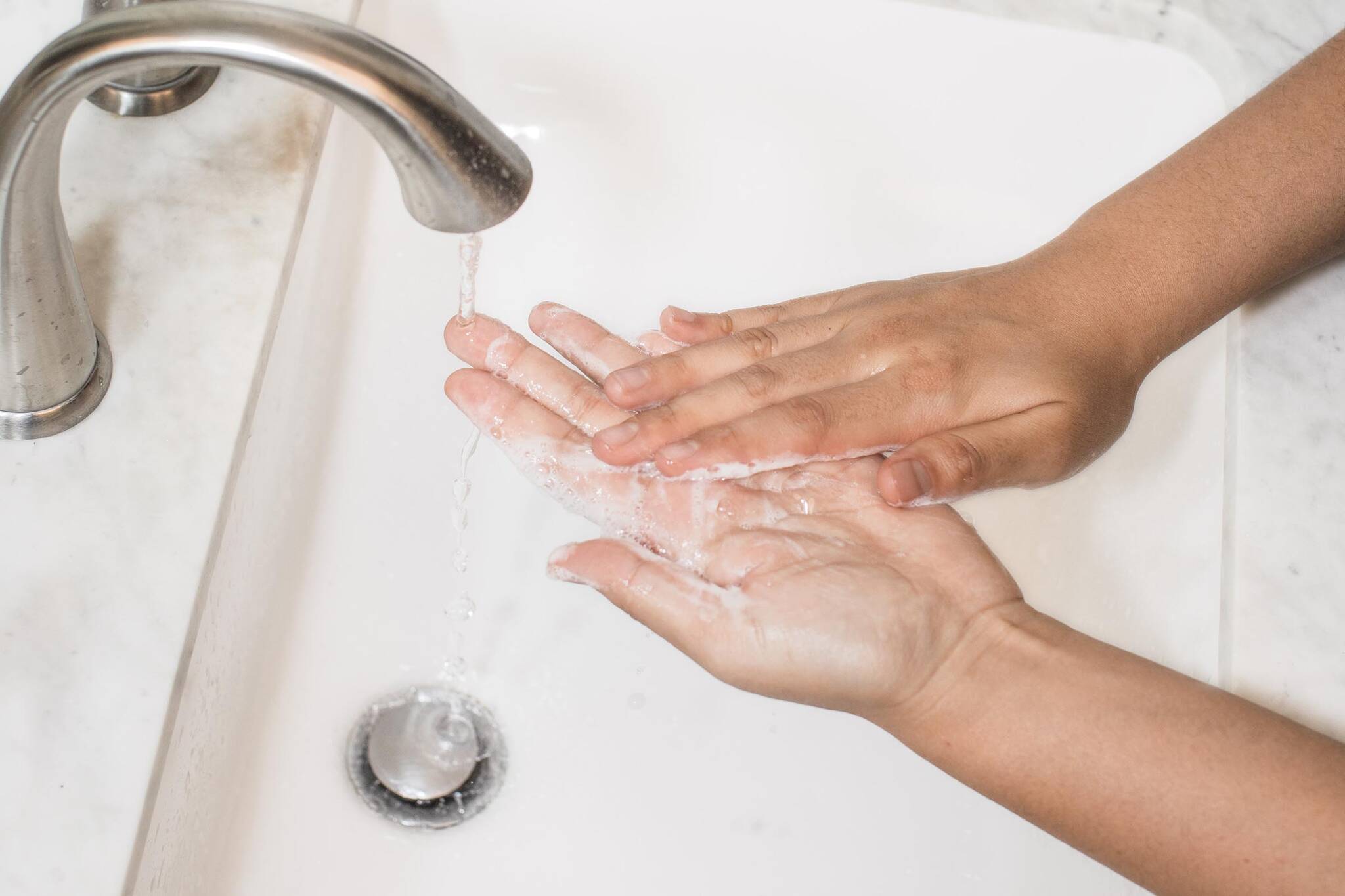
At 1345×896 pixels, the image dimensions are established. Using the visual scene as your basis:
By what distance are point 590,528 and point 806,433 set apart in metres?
0.18

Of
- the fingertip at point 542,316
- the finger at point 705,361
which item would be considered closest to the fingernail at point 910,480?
the finger at point 705,361

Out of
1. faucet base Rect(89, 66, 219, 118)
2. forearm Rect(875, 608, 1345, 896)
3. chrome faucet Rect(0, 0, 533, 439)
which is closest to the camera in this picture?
chrome faucet Rect(0, 0, 533, 439)

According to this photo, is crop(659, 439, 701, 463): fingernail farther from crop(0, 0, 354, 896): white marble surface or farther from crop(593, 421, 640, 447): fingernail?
crop(0, 0, 354, 896): white marble surface

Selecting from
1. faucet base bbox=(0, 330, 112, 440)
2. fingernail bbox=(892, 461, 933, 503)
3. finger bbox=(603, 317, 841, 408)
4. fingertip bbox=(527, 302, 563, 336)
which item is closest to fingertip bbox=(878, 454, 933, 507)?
fingernail bbox=(892, 461, 933, 503)

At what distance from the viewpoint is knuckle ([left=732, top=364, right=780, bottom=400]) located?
607 millimetres

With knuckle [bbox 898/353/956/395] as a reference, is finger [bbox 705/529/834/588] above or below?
below

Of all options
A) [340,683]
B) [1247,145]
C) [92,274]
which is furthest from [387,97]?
[1247,145]

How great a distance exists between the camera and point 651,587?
0.56m

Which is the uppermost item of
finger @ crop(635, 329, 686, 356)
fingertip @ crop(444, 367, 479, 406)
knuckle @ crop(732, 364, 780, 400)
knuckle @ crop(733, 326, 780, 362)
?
finger @ crop(635, 329, 686, 356)

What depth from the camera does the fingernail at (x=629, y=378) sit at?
0.60 meters

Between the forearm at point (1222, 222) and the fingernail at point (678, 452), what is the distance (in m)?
0.25

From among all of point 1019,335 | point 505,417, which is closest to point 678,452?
point 505,417

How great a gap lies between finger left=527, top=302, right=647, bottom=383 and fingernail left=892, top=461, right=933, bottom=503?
175 mm

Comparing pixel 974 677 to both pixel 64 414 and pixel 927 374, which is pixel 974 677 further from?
pixel 64 414
